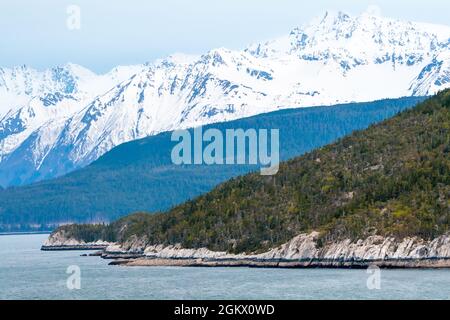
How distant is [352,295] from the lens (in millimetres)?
183125
